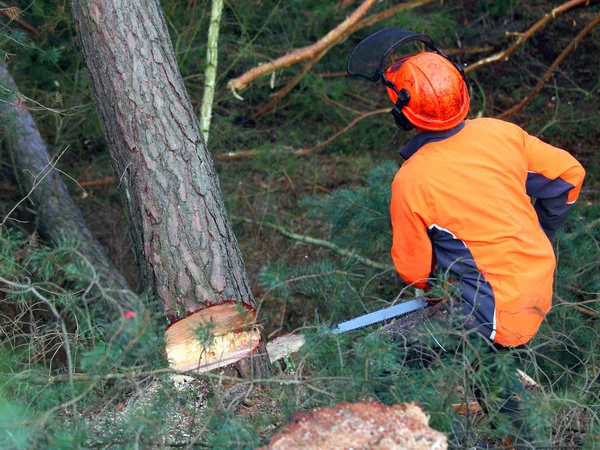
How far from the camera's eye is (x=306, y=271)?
10.1 ft

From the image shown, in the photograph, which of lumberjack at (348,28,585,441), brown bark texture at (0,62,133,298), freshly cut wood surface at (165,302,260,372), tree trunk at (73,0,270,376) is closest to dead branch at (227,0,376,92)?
brown bark texture at (0,62,133,298)

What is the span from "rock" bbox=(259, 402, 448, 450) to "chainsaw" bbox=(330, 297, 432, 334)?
86 centimetres

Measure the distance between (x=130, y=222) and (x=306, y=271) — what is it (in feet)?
2.77

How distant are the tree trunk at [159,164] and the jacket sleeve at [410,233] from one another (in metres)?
0.71

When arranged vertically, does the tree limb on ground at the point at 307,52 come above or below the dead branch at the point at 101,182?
above

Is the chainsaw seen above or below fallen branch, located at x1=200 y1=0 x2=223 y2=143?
below

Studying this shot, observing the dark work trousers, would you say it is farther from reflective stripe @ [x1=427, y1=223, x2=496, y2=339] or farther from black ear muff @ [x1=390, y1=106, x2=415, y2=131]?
black ear muff @ [x1=390, y1=106, x2=415, y2=131]

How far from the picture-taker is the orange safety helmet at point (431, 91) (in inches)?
101

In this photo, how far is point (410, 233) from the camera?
8.47 ft

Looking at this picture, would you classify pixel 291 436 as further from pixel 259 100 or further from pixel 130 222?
pixel 259 100

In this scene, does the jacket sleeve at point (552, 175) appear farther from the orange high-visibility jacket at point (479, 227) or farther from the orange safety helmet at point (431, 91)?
the orange safety helmet at point (431, 91)

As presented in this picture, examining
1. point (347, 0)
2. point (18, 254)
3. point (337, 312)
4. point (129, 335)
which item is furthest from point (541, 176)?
point (347, 0)

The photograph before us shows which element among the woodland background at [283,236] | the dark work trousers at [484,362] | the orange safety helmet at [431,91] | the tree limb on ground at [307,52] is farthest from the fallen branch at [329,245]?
the orange safety helmet at [431,91]

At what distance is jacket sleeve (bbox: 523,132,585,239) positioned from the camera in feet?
9.03
